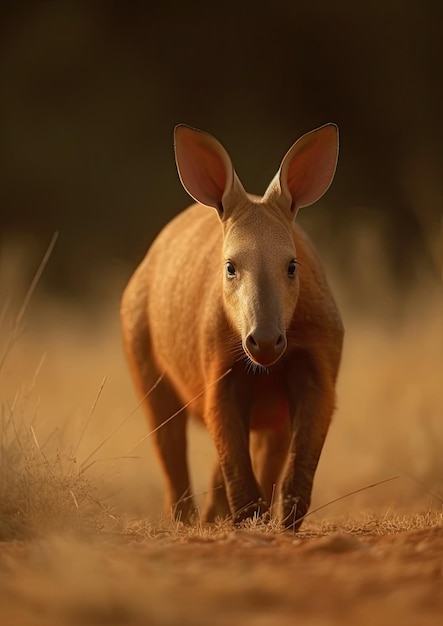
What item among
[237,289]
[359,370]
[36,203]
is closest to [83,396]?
[359,370]

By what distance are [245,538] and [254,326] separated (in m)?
1.03

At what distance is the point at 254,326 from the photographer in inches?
199

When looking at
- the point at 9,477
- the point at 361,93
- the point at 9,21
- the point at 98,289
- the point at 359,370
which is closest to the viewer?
the point at 9,477

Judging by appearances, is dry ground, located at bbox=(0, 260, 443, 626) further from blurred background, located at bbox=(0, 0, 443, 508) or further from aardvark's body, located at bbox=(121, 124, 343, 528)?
blurred background, located at bbox=(0, 0, 443, 508)

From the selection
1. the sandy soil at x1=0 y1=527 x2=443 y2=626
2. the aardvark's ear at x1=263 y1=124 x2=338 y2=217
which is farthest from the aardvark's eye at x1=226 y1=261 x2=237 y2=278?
the sandy soil at x1=0 y1=527 x2=443 y2=626

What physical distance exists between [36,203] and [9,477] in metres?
11.2

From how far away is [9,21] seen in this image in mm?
15977

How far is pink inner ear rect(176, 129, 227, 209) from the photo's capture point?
5.97m

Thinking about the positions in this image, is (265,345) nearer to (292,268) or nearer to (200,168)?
(292,268)

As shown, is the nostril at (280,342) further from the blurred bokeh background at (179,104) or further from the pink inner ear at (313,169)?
the blurred bokeh background at (179,104)

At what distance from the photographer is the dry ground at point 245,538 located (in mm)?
3004

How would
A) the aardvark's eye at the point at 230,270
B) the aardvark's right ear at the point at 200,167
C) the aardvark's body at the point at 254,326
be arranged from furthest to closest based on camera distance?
the aardvark's right ear at the point at 200,167, the aardvark's eye at the point at 230,270, the aardvark's body at the point at 254,326

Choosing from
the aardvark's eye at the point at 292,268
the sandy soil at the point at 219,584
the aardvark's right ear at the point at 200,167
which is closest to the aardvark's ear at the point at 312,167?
the aardvark's right ear at the point at 200,167

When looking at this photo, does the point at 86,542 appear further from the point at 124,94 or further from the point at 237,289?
the point at 124,94
